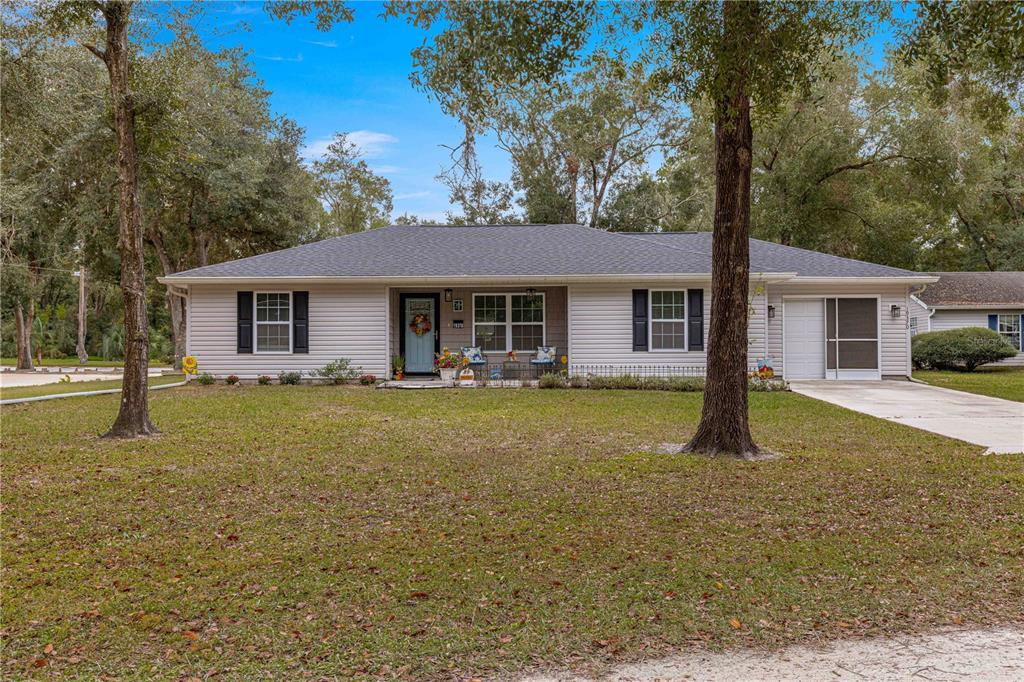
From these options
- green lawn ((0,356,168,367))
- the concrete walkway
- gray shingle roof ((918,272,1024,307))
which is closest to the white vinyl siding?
the concrete walkway

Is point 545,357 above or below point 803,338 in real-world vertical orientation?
below

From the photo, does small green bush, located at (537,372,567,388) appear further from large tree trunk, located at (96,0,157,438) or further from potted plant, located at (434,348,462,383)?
large tree trunk, located at (96,0,157,438)

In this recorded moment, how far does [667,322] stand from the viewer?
1546 centimetres

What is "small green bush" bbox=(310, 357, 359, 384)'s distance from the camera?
15.6 m

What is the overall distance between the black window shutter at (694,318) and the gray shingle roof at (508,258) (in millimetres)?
682

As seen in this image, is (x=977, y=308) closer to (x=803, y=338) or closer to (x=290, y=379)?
(x=803, y=338)

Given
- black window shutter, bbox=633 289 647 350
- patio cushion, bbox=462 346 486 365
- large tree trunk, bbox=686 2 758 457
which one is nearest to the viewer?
large tree trunk, bbox=686 2 758 457

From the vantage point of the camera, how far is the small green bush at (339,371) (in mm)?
15578

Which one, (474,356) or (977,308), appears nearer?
(474,356)

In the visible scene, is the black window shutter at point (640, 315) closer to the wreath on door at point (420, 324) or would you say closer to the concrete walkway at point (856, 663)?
the wreath on door at point (420, 324)

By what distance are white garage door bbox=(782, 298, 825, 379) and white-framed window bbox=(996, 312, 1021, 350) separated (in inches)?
479

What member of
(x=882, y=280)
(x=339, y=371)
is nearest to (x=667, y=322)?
(x=882, y=280)

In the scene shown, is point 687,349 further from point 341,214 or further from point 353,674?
point 341,214

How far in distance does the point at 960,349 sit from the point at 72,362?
3821 cm
